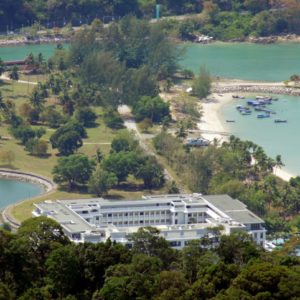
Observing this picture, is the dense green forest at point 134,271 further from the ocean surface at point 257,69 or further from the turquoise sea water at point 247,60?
the turquoise sea water at point 247,60

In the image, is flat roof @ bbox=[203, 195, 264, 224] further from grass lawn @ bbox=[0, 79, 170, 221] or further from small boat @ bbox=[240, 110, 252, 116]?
small boat @ bbox=[240, 110, 252, 116]

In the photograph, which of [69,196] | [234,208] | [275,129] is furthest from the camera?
[275,129]

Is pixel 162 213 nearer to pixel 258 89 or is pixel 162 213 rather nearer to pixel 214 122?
pixel 214 122

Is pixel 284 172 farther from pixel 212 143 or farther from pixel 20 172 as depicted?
pixel 20 172

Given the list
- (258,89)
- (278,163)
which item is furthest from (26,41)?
(278,163)

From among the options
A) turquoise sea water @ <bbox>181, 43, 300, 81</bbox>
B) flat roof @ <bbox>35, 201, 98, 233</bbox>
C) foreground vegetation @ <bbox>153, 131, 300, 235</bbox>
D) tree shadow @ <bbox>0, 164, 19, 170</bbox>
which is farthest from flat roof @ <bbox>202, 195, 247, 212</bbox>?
turquoise sea water @ <bbox>181, 43, 300, 81</bbox>

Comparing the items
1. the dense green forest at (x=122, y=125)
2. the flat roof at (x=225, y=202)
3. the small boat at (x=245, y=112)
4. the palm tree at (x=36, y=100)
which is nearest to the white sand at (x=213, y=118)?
the dense green forest at (x=122, y=125)
